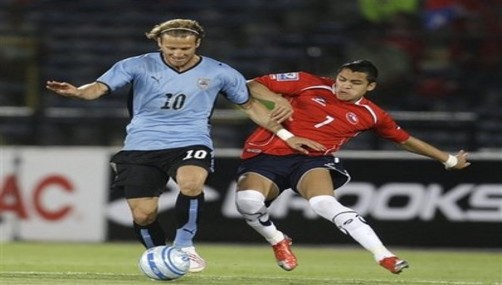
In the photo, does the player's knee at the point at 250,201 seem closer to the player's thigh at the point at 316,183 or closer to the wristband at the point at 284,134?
the player's thigh at the point at 316,183

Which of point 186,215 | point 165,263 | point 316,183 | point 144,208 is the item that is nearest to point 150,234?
point 144,208

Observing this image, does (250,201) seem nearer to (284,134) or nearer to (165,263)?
(284,134)

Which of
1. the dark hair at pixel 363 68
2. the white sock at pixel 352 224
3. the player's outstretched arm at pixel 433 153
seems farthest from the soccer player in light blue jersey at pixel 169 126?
the player's outstretched arm at pixel 433 153

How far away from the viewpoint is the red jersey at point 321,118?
10.2 m

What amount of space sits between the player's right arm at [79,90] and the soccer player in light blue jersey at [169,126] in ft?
0.11

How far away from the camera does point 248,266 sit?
11.7 metres

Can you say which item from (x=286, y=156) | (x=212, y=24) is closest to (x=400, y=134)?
(x=286, y=156)

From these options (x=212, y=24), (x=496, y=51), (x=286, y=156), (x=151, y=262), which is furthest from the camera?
(x=212, y=24)

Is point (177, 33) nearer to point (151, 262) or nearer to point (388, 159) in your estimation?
point (151, 262)

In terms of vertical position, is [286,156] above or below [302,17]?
below

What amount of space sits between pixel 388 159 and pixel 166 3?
5062 millimetres

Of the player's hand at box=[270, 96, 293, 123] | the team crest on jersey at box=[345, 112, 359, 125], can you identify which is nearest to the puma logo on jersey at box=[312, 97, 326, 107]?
the team crest on jersey at box=[345, 112, 359, 125]

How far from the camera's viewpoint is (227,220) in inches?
579

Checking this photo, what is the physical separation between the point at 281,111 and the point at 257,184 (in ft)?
1.84
